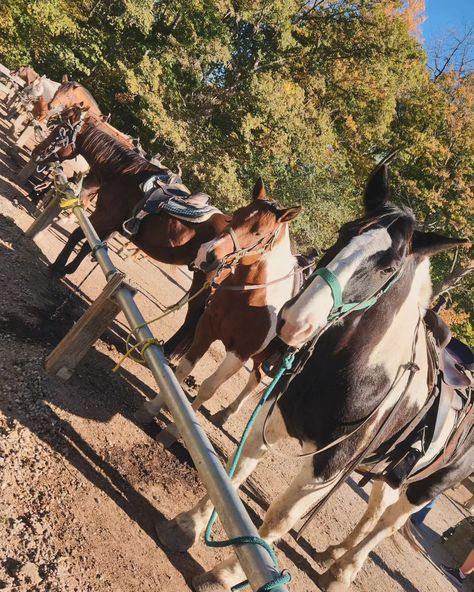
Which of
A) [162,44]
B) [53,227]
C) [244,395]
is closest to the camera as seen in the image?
[244,395]

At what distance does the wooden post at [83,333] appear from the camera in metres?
3.66

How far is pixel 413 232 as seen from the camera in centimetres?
276

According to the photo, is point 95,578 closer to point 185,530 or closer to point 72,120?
point 185,530

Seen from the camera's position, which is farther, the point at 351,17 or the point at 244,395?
the point at 351,17

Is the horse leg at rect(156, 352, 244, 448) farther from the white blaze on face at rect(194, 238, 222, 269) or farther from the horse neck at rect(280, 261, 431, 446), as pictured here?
the horse neck at rect(280, 261, 431, 446)

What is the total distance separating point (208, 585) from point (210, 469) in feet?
4.17

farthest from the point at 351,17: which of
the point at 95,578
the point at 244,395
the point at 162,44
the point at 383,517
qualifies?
the point at 95,578

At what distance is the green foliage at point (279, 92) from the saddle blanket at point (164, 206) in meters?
10.7

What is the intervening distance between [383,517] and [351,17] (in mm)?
24683

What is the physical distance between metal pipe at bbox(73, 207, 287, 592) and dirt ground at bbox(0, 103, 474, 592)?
0.97 meters

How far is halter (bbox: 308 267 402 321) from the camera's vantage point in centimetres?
238

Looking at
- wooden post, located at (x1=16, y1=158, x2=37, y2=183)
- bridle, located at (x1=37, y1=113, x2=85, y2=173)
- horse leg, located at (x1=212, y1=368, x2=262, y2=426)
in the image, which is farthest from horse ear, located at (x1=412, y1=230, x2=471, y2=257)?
wooden post, located at (x1=16, y1=158, x2=37, y2=183)

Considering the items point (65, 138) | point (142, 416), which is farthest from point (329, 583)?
point (65, 138)

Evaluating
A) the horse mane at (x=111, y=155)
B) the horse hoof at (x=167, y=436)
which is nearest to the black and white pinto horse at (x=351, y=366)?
the horse hoof at (x=167, y=436)
